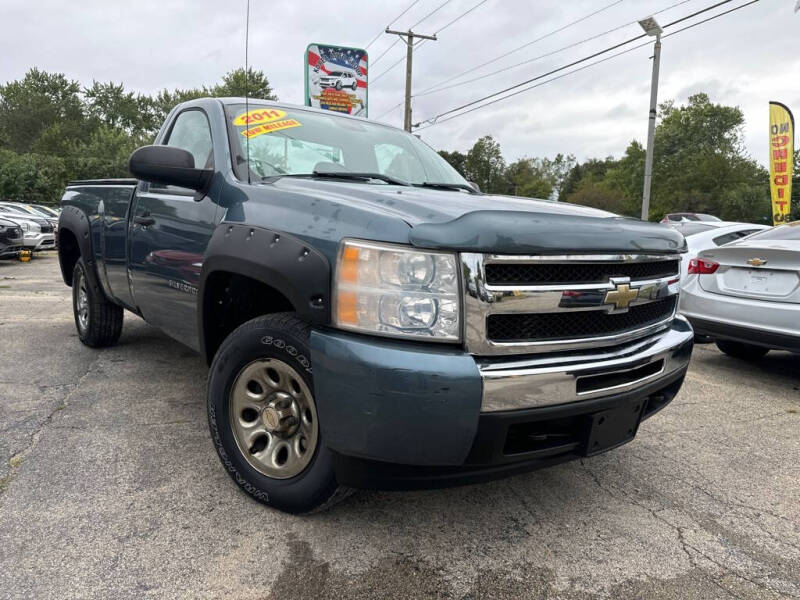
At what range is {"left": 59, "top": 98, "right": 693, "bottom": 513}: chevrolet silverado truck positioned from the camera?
184cm

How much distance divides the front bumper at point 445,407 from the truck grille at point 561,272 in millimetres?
261

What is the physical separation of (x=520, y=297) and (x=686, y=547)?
124cm

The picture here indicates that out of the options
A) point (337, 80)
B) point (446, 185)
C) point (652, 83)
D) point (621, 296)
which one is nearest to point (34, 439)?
point (446, 185)

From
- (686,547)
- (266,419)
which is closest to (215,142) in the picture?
(266,419)

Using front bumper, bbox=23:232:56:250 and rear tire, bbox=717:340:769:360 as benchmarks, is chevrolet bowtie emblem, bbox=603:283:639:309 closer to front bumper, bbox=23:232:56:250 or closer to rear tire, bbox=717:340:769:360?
rear tire, bbox=717:340:769:360

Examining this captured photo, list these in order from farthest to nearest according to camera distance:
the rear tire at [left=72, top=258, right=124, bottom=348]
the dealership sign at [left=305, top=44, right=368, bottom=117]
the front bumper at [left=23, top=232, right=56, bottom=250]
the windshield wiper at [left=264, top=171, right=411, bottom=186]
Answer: the dealership sign at [left=305, top=44, right=368, bottom=117], the front bumper at [left=23, top=232, right=56, bottom=250], the rear tire at [left=72, top=258, right=124, bottom=348], the windshield wiper at [left=264, top=171, right=411, bottom=186]

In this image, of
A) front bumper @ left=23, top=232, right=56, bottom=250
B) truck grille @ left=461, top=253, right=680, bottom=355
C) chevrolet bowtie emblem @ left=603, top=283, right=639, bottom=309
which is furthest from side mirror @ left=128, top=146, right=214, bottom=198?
front bumper @ left=23, top=232, right=56, bottom=250

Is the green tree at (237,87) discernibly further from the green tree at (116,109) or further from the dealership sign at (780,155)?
the dealership sign at (780,155)

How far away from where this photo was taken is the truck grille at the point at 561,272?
1.91 m

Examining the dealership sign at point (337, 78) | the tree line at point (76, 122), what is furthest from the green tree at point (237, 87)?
the dealership sign at point (337, 78)

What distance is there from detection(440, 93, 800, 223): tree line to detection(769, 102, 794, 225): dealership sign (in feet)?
42.4

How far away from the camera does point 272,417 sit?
2.28 m

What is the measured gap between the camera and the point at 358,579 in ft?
6.52

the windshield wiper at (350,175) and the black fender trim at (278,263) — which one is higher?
the windshield wiper at (350,175)
